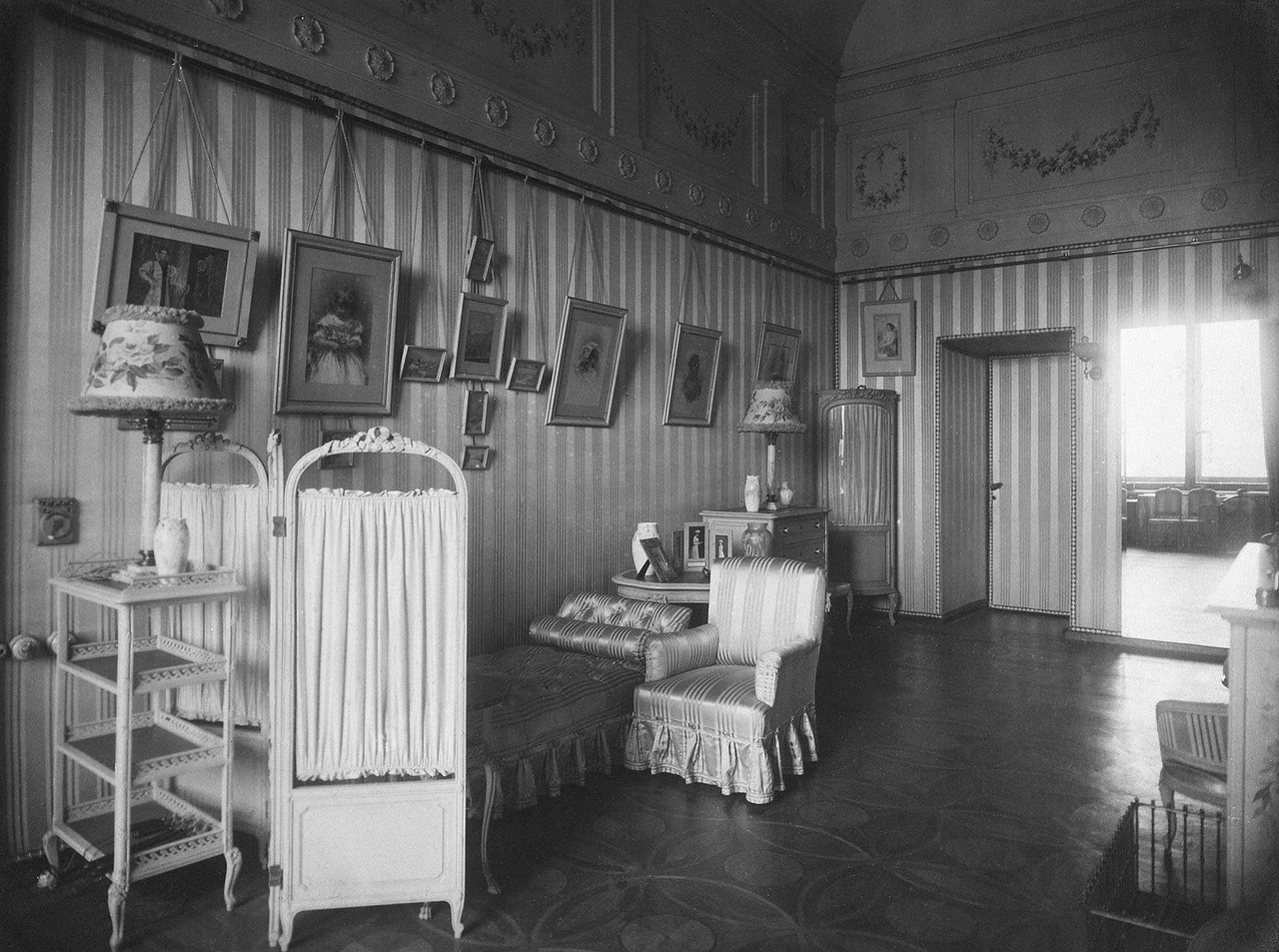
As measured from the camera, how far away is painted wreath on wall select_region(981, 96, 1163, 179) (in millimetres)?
7035

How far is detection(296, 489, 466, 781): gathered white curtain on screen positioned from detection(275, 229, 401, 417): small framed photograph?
1.45 m

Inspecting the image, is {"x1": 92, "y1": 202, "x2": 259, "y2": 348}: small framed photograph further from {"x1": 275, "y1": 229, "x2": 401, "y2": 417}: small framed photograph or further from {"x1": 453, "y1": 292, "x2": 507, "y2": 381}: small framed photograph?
{"x1": 453, "y1": 292, "x2": 507, "y2": 381}: small framed photograph

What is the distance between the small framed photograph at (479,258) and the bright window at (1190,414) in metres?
9.78

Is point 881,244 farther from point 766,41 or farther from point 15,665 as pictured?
point 15,665

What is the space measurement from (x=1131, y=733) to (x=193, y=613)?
461 cm

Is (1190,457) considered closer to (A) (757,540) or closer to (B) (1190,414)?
(B) (1190,414)

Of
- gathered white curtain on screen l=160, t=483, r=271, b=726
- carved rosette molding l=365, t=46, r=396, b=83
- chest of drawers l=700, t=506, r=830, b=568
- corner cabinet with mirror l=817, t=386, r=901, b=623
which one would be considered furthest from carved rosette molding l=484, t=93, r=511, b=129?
corner cabinet with mirror l=817, t=386, r=901, b=623

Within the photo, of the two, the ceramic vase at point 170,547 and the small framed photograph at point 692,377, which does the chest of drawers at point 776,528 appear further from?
the ceramic vase at point 170,547

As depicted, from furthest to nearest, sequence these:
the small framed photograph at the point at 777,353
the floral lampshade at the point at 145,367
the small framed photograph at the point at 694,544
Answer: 1. the small framed photograph at the point at 777,353
2. the small framed photograph at the point at 694,544
3. the floral lampshade at the point at 145,367

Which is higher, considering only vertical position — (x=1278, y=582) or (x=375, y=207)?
(x=375, y=207)

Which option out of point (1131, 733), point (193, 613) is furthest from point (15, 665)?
point (1131, 733)

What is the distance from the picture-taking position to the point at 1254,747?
2453 mm

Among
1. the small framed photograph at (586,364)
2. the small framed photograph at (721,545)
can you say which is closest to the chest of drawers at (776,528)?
the small framed photograph at (721,545)

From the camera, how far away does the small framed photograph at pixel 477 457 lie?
4.69 metres
